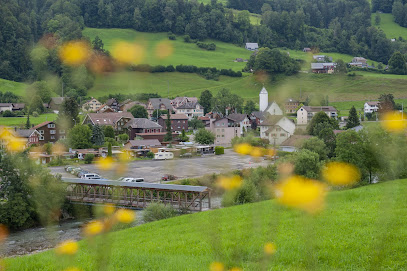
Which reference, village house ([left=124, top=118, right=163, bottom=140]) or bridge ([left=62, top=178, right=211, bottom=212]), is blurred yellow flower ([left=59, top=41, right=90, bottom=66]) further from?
village house ([left=124, top=118, right=163, bottom=140])

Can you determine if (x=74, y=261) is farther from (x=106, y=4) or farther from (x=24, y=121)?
(x=24, y=121)

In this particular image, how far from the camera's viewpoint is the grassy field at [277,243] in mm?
7582

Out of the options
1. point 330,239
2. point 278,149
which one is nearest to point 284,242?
point 330,239

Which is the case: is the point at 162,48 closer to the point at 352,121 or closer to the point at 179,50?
the point at 179,50

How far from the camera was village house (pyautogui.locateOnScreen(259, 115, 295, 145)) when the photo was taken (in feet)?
143

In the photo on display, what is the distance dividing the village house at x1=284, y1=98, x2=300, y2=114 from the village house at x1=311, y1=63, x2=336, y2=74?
14.5m

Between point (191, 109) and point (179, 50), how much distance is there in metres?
19.6

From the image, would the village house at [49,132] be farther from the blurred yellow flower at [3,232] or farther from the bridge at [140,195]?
the blurred yellow flower at [3,232]

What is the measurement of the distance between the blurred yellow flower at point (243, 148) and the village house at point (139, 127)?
10.2 m

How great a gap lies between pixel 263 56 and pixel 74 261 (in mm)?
61869

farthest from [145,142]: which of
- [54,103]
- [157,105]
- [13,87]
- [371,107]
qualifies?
[371,107]

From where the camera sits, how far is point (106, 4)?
17094mm

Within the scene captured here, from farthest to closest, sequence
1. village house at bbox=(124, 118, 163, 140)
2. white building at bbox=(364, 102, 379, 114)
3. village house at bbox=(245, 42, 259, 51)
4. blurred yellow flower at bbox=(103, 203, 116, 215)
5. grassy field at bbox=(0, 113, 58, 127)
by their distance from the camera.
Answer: village house at bbox=(245, 42, 259, 51)
white building at bbox=(364, 102, 379, 114)
village house at bbox=(124, 118, 163, 140)
grassy field at bbox=(0, 113, 58, 127)
blurred yellow flower at bbox=(103, 203, 116, 215)

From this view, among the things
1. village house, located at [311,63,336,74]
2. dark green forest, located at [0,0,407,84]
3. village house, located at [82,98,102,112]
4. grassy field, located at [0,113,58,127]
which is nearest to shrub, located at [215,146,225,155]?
dark green forest, located at [0,0,407,84]
